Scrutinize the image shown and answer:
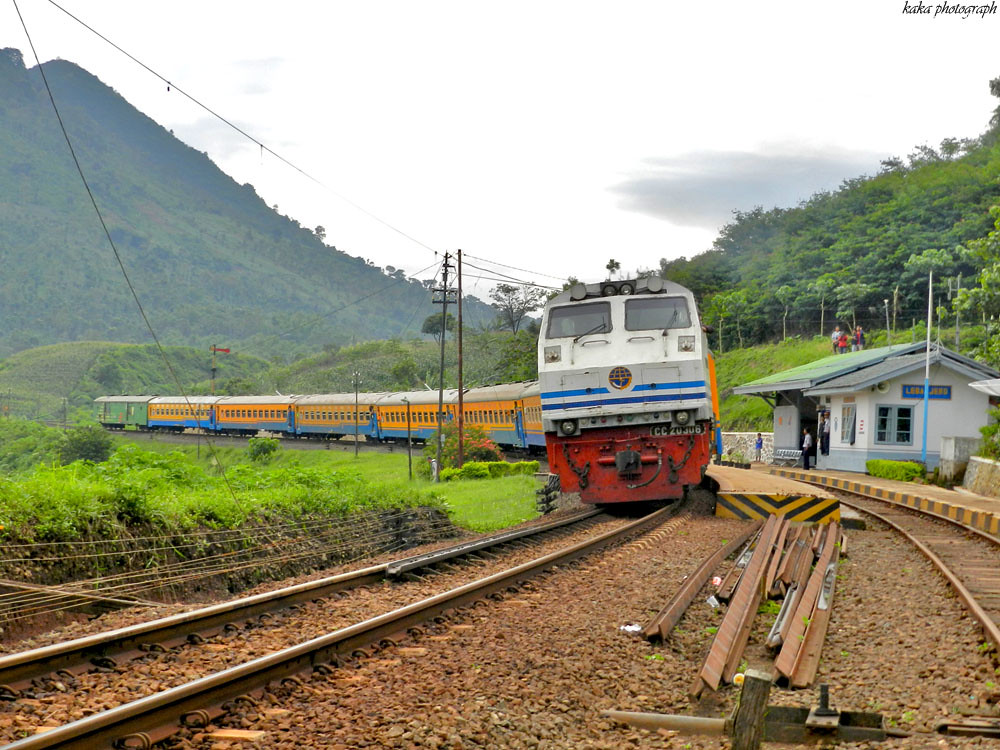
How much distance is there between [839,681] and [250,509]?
7.52 metres

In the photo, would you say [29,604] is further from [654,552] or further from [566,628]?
[654,552]

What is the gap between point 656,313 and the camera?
13.8 metres

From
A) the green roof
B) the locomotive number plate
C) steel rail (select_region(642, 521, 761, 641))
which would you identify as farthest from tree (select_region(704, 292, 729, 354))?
steel rail (select_region(642, 521, 761, 641))

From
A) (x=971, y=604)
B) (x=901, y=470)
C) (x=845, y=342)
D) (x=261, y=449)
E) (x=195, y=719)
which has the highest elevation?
(x=845, y=342)

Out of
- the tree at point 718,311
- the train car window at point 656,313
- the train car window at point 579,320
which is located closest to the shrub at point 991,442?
the train car window at point 656,313

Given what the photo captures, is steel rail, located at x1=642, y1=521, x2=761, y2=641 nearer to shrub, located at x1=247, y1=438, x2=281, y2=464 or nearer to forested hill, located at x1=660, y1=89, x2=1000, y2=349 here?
shrub, located at x1=247, y1=438, x2=281, y2=464

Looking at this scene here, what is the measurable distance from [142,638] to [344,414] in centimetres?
4244

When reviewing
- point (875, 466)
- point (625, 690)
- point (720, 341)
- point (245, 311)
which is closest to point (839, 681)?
point (625, 690)

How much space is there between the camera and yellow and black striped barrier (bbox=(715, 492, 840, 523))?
13.7 metres

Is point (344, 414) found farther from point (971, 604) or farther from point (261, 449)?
point (971, 604)

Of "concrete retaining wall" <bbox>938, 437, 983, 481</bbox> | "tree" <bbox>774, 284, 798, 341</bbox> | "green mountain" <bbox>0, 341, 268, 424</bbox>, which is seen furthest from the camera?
"green mountain" <bbox>0, 341, 268, 424</bbox>

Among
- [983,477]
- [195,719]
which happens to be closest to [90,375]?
[983,477]

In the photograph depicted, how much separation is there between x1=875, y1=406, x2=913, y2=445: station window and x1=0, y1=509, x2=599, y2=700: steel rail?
77.3 ft

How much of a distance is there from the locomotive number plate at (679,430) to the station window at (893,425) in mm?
16520
